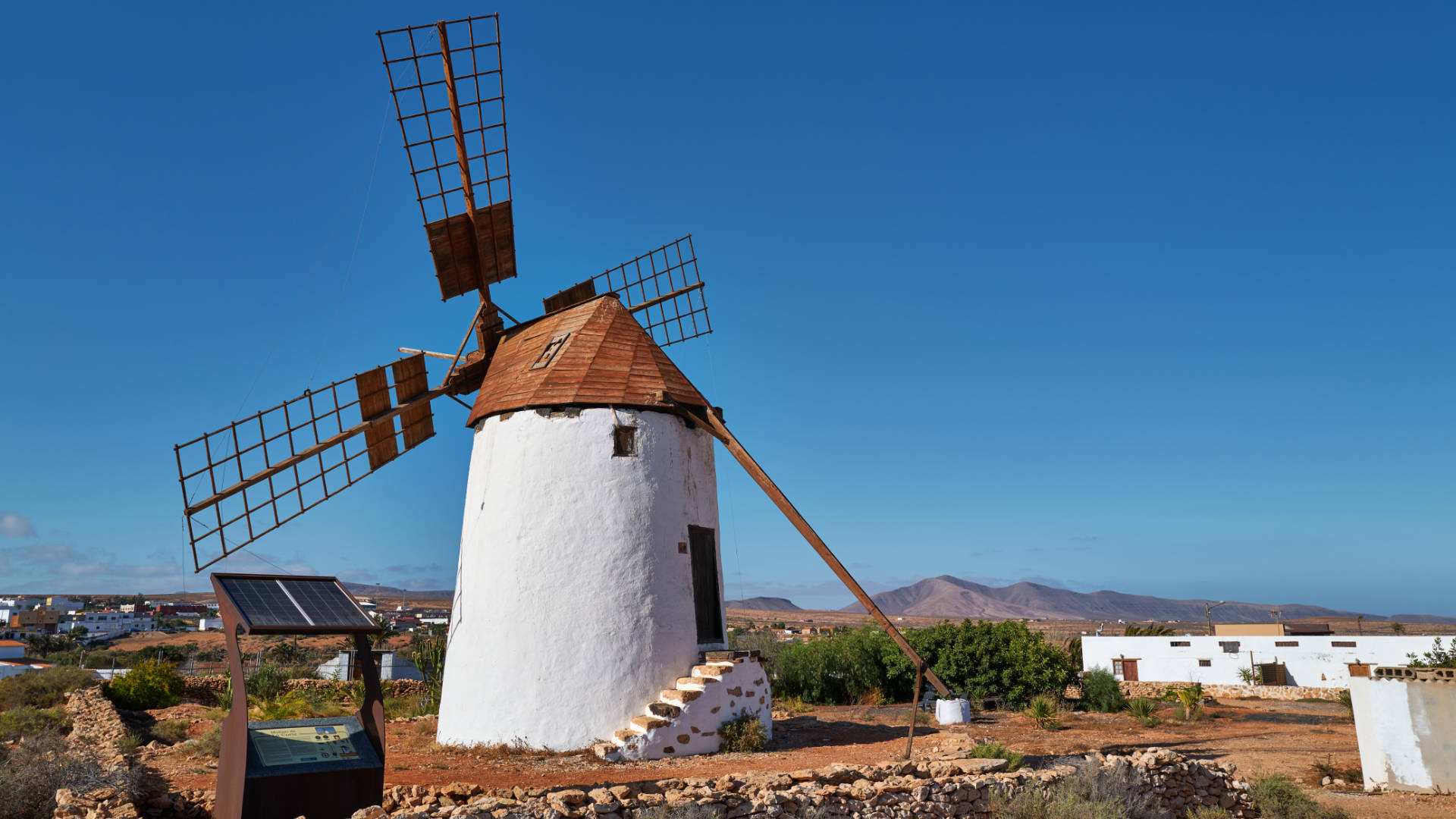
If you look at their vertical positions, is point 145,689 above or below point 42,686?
below

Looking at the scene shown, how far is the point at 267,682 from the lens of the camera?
1806cm

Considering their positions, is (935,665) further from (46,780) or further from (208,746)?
(46,780)

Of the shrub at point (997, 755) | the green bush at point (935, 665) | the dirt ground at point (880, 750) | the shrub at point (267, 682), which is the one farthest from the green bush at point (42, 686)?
the shrub at point (997, 755)

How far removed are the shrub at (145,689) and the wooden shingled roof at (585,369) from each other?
9.78 meters

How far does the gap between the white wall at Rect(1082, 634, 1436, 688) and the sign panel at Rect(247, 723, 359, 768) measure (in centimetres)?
2853

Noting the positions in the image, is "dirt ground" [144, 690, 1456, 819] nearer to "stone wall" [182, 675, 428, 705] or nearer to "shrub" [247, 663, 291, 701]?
"shrub" [247, 663, 291, 701]

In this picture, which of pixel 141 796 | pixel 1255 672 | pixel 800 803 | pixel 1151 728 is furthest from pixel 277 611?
pixel 1255 672

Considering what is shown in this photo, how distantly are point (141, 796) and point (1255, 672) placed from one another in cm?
3060

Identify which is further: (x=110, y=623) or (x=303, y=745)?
(x=110, y=623)

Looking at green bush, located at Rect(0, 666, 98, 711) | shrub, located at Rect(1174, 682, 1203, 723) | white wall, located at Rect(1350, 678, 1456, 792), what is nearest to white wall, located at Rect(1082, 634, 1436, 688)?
shrub, located at Rect(1174, 682, 1203, 723)

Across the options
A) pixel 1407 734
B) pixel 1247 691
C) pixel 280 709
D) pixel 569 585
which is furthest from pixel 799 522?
pixel 1247 691

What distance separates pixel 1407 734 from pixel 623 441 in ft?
37.7

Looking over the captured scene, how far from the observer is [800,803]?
7461 millimetres

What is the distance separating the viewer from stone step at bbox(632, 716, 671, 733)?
10695 mm
